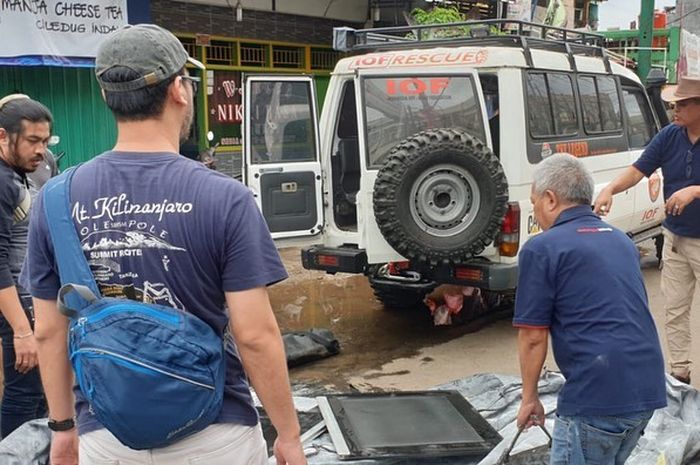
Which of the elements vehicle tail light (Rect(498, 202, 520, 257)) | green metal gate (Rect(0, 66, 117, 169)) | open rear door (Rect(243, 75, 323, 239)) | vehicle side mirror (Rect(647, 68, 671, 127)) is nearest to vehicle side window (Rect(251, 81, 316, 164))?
open rear door (Rect(243, 75, 323, 239))

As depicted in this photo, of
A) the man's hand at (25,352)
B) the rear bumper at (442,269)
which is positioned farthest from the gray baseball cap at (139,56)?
the rear bumper at (442,269)

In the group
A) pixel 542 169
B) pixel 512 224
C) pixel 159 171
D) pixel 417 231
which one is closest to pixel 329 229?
pixel 417 231

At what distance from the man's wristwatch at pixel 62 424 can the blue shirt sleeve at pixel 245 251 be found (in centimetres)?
65

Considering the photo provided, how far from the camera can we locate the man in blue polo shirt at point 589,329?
2488 mm

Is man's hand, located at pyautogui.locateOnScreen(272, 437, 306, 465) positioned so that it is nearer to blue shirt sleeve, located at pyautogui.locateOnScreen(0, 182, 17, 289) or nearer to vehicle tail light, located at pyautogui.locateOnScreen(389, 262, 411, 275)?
blue shirt sleeve, located at pyautogui.locateOnScreen(0, 182, 17, 289)

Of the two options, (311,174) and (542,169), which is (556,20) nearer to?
(311,174)

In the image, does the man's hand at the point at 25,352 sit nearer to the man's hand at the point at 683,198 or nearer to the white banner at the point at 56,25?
the man's hand at the point at 683,198

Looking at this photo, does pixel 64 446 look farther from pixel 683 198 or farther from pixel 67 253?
pixel 683 198

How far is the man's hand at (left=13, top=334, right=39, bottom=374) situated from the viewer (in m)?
3.04

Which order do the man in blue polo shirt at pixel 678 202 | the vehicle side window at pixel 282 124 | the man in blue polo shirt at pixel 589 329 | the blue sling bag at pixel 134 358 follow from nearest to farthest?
the blue sling bag at pixel 134 358 → the man in blue polo shirt at pixel 589 329 → the man in blue polo shirt at pixel 678 202 → the vehicle side window at pixel 282 124

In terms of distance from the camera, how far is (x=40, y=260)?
1898 mm

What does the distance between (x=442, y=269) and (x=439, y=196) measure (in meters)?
0.55

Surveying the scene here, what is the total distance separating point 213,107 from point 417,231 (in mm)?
7836

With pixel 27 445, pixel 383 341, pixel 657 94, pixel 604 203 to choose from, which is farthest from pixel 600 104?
pixel 27 445
